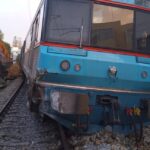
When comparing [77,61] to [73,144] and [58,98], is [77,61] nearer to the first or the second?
[58,98]

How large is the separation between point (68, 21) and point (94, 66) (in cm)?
93

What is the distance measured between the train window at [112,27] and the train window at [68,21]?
162mm

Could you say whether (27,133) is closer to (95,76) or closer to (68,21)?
(95,76)

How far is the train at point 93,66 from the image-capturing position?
6.36m

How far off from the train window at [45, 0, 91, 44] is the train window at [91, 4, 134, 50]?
6.4 inches

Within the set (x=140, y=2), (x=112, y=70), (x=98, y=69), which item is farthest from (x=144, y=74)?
(x=140, y=2)

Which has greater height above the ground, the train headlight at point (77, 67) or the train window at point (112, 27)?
the train window at point (112, 27)

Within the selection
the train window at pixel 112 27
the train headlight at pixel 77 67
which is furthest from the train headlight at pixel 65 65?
the train window at pixel 112 27

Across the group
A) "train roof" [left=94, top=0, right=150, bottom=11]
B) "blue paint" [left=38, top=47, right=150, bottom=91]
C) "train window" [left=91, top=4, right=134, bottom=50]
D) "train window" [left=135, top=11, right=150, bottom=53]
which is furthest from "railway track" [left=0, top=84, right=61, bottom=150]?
"train roof" [left=94, top=0, right=150, bottom=11]

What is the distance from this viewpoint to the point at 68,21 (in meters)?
6.66

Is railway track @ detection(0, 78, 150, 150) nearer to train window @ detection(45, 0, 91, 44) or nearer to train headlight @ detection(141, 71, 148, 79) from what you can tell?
train headlight @ detection(141, 71, 148, 79)

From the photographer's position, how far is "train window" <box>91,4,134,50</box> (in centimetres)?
678

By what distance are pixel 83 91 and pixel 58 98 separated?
583 millimetres

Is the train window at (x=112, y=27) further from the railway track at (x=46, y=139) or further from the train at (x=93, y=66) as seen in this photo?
the railway track at (x=46, y=139)
